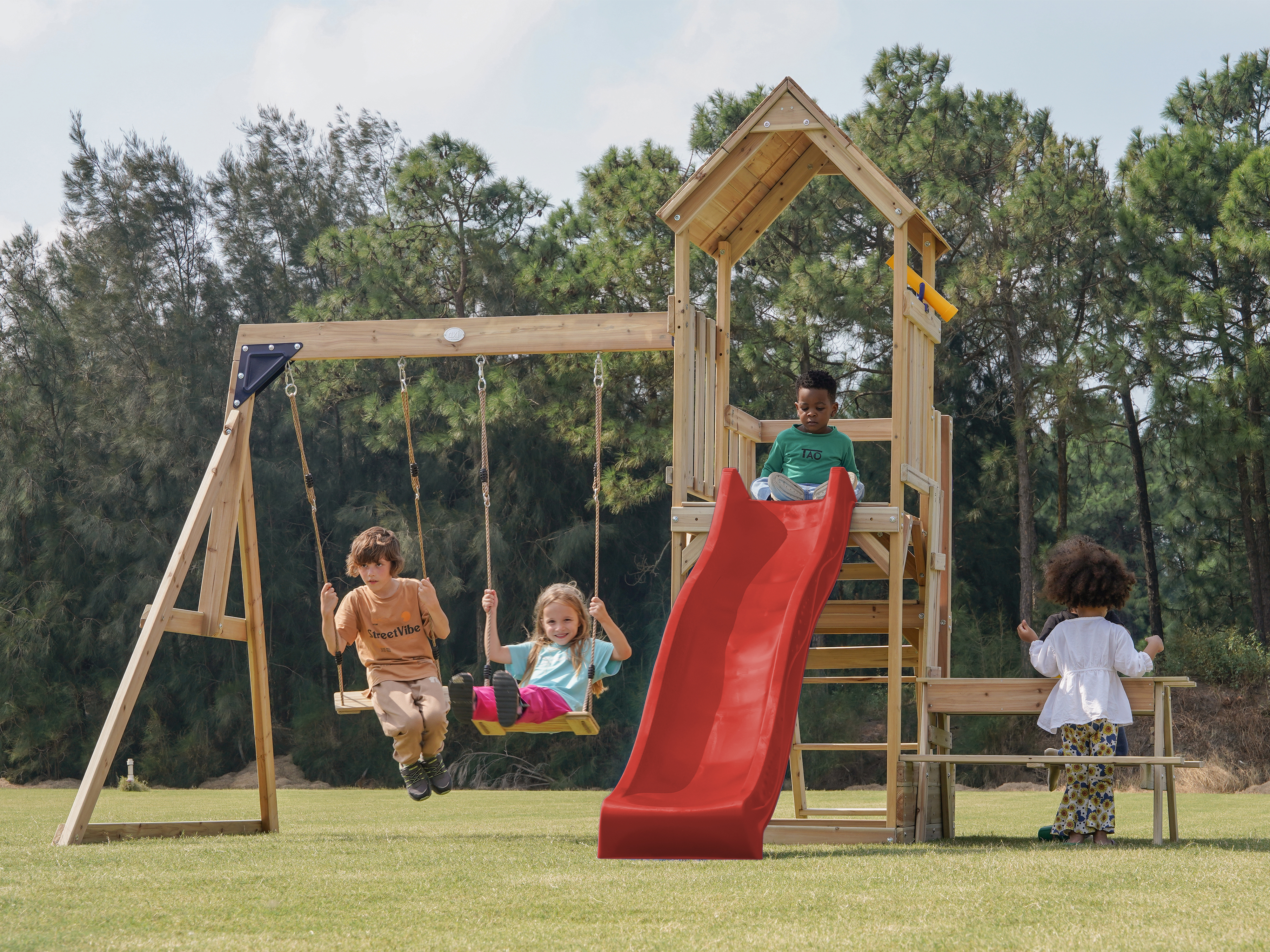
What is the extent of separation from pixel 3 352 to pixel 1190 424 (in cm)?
1983

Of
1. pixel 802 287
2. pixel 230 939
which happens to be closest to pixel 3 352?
pixel 802 287

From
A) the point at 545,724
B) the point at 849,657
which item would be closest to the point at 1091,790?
the point at 849,657

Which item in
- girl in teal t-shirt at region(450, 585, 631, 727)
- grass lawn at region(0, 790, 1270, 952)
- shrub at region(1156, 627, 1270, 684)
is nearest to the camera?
grass lawn at region(0, 790, 1270, 952)

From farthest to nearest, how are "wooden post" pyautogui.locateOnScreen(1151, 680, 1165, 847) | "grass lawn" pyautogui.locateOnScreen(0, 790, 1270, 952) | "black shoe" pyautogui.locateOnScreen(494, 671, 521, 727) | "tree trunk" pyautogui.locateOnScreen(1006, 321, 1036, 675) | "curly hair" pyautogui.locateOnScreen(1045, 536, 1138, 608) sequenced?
"tree trunk" pyautogui.locateOnScreen(1006, 321, 1036, 675) → "black shoe" pyautogui.locateOnScreen(494, 671, 521, 727) → "curly hair" pyautogui.locateOnScreen(1045, 536, 1138, 608) → "wooden post" pyautogui.locateOnScreen(1151, 680, 1165, 847) → "grass lawn" pyautogui.locateOnScreen(0, 790, 1270, 952)

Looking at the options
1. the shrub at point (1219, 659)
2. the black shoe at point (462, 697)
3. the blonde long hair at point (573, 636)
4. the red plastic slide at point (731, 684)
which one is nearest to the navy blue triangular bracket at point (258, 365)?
the blonde long hair at point (573, 636)

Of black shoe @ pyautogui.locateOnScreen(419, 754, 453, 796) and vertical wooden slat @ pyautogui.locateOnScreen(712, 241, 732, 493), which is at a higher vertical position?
vertical wooden slat @ pyautogui.locateOnScreen(712, 241, 732, 493)

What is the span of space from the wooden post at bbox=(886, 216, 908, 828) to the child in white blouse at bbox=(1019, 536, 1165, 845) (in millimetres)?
603

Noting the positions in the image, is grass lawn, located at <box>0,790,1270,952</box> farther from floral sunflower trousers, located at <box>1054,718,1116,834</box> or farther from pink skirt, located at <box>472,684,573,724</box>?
pink skirt, located at <box>472,684,573,724</box>

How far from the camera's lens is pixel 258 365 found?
699 centimetres

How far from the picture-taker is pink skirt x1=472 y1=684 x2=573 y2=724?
6.04 meters

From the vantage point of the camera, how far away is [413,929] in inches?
119

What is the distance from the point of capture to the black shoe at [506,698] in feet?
19.3

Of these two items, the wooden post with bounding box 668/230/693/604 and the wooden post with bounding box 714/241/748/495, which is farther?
the wooden post with bounding box 714/241/748/495

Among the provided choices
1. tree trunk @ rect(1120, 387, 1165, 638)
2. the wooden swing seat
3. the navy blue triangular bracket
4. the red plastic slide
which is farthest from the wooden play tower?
tree trunk @ rect(1120, 387, 1165, 638)
